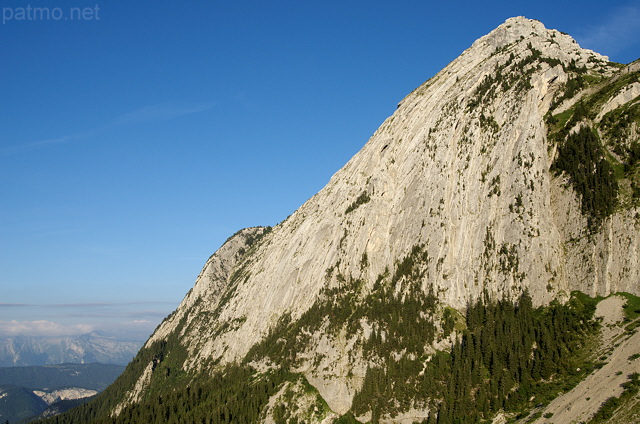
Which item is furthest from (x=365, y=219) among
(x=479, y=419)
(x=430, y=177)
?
(x=479, y=419)

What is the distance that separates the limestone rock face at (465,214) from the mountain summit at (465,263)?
43 centimetres

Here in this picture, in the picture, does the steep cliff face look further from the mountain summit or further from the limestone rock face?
the mountain summit

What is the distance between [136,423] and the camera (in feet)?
482

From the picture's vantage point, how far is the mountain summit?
9381 centimetres

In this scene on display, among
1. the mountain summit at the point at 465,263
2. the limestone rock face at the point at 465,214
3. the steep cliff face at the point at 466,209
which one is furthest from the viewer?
the steep cliff face at the point at 466,209

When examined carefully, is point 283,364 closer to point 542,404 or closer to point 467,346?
point 467,346

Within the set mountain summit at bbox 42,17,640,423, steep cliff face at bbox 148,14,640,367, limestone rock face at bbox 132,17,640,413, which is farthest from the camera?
steep cliff face at bbox 148,14,640,367

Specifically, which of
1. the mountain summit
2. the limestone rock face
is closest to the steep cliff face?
the limestone rock face

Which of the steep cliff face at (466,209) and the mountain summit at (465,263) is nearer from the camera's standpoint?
the mountain summit at (465,263)

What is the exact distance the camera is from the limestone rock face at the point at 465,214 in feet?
337

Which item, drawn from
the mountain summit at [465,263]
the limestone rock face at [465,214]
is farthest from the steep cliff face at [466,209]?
the mountain summit at [465,263]

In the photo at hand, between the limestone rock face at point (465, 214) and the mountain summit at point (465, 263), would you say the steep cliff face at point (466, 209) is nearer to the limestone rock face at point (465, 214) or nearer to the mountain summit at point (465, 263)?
the limestone rock face at point (465, 214)

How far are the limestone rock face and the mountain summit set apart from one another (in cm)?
43

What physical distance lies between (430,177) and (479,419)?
69381 millimetres
